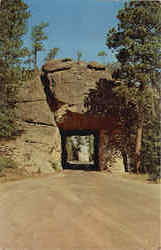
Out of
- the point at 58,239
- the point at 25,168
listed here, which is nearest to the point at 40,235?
the point at 58,239

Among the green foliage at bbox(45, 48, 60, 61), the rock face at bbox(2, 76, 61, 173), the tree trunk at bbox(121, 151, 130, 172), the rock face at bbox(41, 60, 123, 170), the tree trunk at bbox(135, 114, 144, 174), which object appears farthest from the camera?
the green foliage at bbox(45, 48, 60, 61)

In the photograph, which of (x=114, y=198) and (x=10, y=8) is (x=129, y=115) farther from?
(x=10, y=8)

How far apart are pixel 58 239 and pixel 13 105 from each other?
971cm

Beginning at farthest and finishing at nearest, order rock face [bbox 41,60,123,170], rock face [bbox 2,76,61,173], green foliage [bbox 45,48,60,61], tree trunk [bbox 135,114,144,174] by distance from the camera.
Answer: green foliage [bbox 45,48,60,61]
rock face [bbox 41,60,123,170]
tree trunk [bbox 135,114,144,174]
rock face [bbox 2,76,61,173]

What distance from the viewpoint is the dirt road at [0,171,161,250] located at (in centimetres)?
271

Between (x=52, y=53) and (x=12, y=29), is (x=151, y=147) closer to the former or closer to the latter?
(x=12, y=29)

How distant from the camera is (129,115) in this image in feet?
40.8

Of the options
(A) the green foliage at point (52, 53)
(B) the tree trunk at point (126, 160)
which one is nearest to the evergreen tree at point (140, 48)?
(B) the tree trunk at point (126, 160)

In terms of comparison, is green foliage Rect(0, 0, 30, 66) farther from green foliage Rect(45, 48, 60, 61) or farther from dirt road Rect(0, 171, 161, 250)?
green foliage Rect(45, 48, 60, 61)

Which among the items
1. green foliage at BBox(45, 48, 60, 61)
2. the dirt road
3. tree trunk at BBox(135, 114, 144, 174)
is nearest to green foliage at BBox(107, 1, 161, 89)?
tree trunk at BBox(135, 114, 144, 174)

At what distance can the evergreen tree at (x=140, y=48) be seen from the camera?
35.3ft

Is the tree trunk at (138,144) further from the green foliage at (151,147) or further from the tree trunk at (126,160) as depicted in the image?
the tree trunk at (126,160)

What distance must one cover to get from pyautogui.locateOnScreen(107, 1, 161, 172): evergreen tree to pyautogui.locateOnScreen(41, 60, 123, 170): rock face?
257 centimetres

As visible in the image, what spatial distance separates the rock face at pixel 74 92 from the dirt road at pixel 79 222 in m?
8.74
